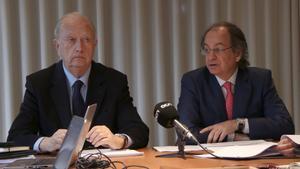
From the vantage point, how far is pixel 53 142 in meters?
2.12

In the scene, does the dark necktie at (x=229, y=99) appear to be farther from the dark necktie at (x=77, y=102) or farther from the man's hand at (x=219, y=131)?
the dark necktie at (x=77, y=102)

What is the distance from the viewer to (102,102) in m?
2.62

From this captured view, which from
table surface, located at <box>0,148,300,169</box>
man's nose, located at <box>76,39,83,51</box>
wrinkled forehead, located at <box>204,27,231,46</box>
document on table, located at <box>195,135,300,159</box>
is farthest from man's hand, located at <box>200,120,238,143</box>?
man's nose, located at <box>76,39,83,51</box>

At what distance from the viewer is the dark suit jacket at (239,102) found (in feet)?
8.77

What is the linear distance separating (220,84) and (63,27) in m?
1.01

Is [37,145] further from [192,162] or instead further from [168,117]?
[192,162]

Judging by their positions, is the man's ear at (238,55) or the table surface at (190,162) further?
the man's ear at (238,55)

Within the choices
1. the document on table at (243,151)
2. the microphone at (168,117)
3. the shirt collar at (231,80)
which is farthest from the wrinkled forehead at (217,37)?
the microphone at (168,117)

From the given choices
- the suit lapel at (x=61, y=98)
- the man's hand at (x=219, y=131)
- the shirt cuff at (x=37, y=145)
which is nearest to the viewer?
the shirt cuff at (x=37, y=145)

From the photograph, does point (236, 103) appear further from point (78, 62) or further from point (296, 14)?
point (296, 14)

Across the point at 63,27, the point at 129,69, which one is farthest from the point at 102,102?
the point at 129,69

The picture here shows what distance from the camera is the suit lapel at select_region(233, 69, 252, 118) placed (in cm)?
271

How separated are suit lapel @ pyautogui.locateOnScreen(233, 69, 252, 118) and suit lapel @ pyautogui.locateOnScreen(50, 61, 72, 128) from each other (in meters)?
0.99

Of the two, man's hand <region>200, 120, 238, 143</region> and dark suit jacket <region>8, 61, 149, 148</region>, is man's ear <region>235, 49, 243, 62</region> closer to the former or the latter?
man's hand <region>200, 120, 238, 143</region>
